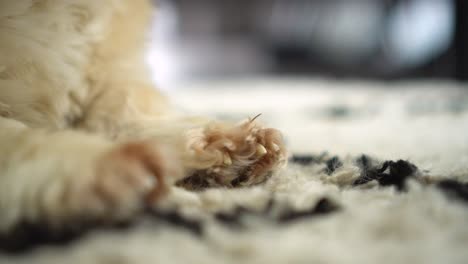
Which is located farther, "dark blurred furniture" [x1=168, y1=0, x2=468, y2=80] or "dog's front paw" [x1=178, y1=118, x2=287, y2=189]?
"dark blurred furniture" [x1=168, y1=0, x2=468, y2=80]

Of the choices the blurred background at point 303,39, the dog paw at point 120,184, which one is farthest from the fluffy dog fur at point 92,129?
the blurred background at point 303,39

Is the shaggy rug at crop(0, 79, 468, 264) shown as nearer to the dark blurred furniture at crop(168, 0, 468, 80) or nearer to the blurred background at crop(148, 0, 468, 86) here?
A: the blurred background at crop(148, 0, 468, 86)

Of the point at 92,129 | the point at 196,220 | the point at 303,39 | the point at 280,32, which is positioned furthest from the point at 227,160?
the point at 280,32

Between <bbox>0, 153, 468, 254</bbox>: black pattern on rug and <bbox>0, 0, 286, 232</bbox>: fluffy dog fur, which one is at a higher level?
<bbox>0, 0, 286, 232</bbox>: fluffy dog fur

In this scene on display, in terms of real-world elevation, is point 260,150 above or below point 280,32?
above

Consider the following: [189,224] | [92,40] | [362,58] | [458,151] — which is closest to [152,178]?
[189,224]

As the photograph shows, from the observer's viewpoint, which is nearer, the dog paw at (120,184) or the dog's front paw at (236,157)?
the dog paw at (120,184)

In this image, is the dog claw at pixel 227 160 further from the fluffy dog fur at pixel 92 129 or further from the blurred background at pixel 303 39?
the blurred background at pixel 303 39

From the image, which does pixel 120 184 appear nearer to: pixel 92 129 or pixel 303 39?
pixel 92 129

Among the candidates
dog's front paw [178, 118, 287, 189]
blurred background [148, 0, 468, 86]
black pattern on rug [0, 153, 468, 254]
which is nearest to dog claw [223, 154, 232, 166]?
dog's front paw [178, 118, 287, 189]
